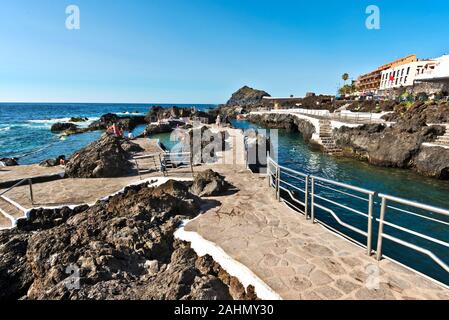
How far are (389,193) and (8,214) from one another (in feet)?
51.2

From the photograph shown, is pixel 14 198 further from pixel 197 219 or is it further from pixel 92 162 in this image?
pixel 197 219

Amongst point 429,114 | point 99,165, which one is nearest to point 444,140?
point 429,114

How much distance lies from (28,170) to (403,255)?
15.7 meters

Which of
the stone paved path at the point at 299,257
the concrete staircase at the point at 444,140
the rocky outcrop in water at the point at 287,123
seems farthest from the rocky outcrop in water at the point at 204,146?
the rocky outcrop in water at the point at 287,123

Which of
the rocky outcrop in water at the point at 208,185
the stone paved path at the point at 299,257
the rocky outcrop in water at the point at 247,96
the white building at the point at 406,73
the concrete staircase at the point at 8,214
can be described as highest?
the rocky outcrop in water at the point at 247,96

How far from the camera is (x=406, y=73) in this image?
56.5 meters

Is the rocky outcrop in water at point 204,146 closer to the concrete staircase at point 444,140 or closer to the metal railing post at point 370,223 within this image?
the metal railing post at point 370,223

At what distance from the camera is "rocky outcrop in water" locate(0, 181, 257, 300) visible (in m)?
3.76

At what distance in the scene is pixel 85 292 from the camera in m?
3.70

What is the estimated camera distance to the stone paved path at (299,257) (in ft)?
11.1

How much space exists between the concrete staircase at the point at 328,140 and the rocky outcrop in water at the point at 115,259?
1844 centimetres

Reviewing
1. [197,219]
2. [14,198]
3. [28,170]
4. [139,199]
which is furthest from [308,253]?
[28,170]

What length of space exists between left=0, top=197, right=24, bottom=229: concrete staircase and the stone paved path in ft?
17.0

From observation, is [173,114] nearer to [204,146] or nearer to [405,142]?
[204,146]
